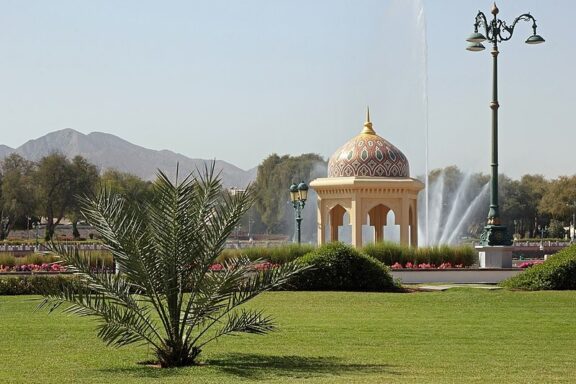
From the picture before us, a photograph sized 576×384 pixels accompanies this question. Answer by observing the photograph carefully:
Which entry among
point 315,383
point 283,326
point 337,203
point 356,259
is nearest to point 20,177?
point 337,203

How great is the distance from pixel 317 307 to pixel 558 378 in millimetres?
8638

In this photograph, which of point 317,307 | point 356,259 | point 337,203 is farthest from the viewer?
point 337,203

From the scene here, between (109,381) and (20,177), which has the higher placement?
(20,177)

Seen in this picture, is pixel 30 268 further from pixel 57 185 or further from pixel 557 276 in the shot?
pixel 57 185

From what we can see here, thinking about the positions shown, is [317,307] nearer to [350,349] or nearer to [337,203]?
[350,349]

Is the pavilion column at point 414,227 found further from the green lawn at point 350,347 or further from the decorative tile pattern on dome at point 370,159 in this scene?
the green lawn at point 350,347

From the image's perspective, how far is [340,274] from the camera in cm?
2302

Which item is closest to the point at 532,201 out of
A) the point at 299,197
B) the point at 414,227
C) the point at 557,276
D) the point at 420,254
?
the point at 414,227

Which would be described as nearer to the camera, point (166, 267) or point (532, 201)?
point (166, 267)

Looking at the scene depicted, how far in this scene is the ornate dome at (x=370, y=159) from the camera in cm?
3216

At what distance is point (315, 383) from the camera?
10.7 meters

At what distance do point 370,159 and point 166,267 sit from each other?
20.4m

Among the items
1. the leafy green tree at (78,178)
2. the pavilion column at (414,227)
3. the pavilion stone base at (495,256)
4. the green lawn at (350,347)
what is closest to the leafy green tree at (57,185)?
the leafy green tree at (78,178)

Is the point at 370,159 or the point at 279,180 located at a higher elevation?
the point at 279,180
